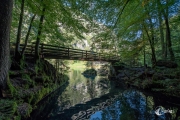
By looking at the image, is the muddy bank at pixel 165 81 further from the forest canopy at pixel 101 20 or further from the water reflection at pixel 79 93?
the water reflection at pixel 79 93

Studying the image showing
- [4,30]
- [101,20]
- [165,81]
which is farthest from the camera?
[165,81]

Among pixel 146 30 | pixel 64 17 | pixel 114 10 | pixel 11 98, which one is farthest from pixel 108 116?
pixel 146 30

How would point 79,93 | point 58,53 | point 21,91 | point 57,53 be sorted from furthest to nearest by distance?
1. point 58,53
2. point 57,53
3. point 79,93
4. point 21,91

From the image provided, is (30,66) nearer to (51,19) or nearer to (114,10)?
(51,19)

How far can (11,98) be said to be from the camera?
13.3 feet

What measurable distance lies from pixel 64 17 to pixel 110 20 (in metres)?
2.85

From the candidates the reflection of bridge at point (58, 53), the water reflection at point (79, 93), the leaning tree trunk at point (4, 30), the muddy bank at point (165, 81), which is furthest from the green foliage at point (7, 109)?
the muddy bank at point (165, 81)

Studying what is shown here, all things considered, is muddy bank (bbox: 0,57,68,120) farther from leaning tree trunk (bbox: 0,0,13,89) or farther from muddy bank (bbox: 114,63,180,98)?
muddy bank (bbox: 114,63,180,98)

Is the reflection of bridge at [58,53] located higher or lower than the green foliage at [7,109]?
higher

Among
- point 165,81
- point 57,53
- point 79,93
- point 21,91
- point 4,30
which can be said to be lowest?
point 79,93

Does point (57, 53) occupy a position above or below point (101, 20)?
below

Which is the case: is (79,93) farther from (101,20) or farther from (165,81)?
(101,20)

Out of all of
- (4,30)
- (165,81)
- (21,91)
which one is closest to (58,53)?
(21,91)

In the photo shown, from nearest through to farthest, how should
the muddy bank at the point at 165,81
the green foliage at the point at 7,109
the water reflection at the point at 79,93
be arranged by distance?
1. the green foliage at the point at 7,109
2. the muddy bank at the point at 165,81
3. the water reflection at the point at 79,93
